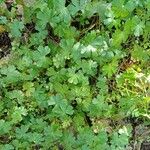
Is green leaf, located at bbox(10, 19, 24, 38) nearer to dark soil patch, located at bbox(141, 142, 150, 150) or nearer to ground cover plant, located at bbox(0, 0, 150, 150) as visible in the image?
ground cover plant, located at bbox(0, 0, 150, 150)

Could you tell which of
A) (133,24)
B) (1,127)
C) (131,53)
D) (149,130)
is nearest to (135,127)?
(149,130)

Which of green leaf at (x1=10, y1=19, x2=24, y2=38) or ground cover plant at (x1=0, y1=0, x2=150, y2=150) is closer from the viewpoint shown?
ground cover plant at (x1=0, y1=0, x2=150, y2=150)

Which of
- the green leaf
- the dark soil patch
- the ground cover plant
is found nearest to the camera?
the ground cover plant

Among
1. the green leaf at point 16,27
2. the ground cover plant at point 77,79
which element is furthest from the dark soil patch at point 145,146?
the green leaf at point 16,27

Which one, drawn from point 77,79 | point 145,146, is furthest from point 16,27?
point 145,146

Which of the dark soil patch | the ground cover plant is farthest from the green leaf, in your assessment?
the dark soil patch

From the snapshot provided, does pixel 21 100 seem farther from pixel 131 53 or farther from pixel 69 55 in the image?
pixel 131 53

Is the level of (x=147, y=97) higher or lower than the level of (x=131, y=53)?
lower

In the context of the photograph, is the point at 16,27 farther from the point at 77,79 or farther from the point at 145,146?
the point at 145,146
